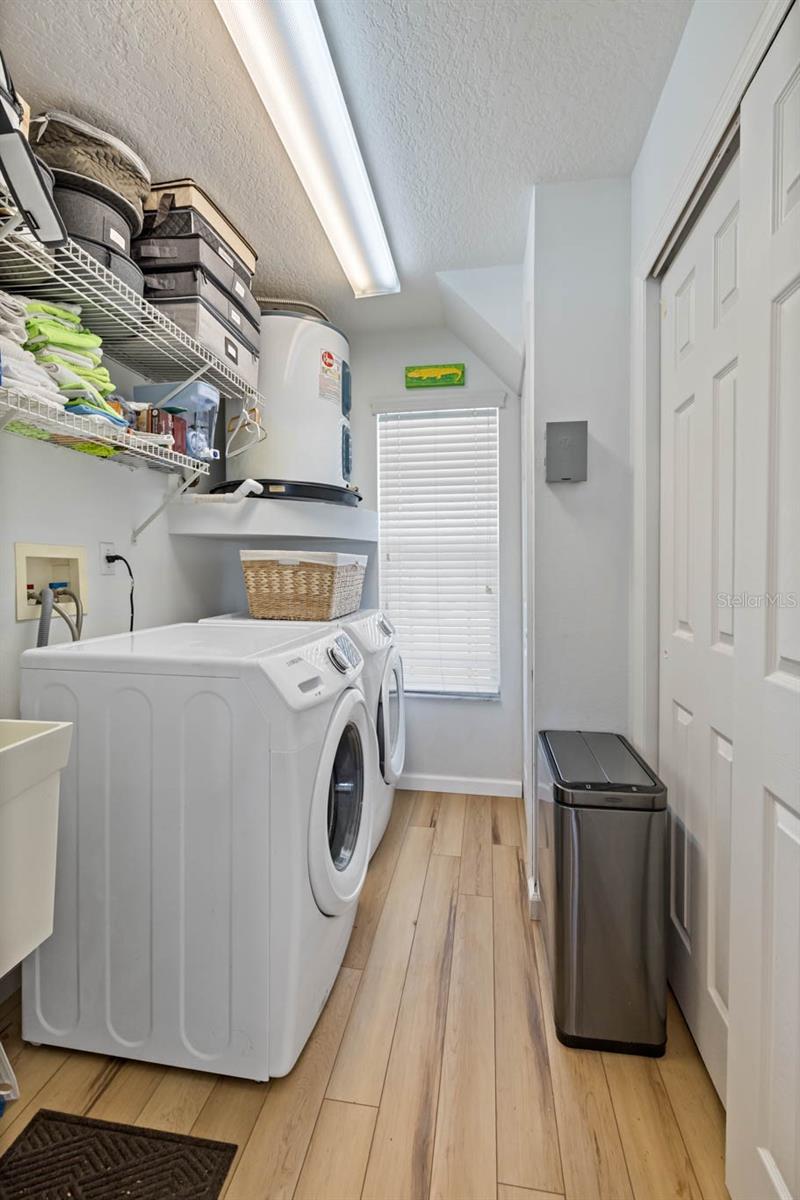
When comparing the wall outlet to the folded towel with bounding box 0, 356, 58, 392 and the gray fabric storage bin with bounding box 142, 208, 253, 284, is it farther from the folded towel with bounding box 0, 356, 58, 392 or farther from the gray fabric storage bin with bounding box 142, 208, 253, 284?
the gray fabric storage bin with bounding box 142, 208, 253, 284

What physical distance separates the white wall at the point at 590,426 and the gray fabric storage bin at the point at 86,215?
1.30 m

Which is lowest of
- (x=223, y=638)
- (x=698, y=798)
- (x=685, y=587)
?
(x=698, y=798)

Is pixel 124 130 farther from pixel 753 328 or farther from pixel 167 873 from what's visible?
pixel 167 873

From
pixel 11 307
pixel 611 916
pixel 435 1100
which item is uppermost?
pixel 11 307

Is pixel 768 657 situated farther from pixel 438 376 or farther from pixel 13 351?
pixel 438 376

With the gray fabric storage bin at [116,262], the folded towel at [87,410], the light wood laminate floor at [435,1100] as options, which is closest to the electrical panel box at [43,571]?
the folded towel at [87,410]

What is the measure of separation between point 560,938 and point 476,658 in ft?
5.30

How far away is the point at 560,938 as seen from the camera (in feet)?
4.37

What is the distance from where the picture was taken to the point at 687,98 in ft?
4.09

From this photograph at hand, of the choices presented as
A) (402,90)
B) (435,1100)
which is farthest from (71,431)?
(435,1100)

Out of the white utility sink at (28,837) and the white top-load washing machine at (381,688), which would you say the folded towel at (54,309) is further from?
the white top-load washing machine at (381,688)

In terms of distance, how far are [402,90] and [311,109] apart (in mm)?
281

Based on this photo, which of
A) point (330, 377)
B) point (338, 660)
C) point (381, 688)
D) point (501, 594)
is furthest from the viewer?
point (501, 594)

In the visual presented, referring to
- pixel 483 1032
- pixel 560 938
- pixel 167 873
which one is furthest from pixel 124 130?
pixel 483 1032
